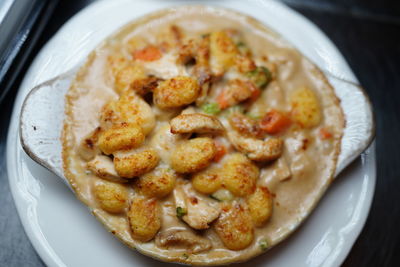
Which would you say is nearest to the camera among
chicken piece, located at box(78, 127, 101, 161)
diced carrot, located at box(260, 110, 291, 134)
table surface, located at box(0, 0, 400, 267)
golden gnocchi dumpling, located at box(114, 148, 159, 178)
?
golden gnocchi dumpling, located at box(114, 148, 159, 178)

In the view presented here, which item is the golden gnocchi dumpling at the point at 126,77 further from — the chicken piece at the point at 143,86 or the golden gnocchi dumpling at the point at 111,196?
the golden gnocchi dumpling at the point at 111,196

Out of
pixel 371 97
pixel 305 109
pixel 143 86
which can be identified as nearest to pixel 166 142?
pixel 143 86

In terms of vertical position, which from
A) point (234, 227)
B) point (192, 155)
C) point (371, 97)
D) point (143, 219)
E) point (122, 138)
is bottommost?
point (371, 97)

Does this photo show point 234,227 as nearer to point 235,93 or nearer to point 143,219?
point 143,219

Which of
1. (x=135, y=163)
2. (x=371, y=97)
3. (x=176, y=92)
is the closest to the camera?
A: (x=135, y=163)

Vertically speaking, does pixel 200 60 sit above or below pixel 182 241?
above

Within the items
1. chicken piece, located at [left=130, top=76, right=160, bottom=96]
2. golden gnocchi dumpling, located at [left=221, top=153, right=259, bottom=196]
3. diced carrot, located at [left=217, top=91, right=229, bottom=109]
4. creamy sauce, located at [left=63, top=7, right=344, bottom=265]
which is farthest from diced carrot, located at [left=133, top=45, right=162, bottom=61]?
golden gnocchi dumpling, located at [left=221, top=153, right=259, bottom=196]

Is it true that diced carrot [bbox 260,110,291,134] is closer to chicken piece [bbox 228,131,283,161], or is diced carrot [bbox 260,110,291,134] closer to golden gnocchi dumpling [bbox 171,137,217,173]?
chicken piece [bbox 228,131,283,161]
